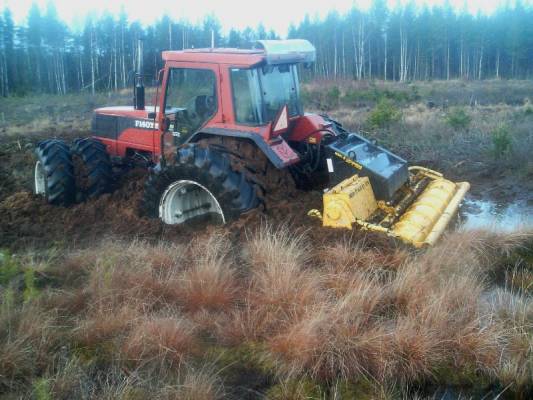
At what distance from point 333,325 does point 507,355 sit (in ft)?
4.25

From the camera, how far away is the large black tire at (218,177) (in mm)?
6062

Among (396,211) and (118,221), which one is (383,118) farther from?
(118,221)

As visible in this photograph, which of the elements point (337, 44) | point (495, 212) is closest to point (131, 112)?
point (495, 212)

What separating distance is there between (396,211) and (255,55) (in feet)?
8.08

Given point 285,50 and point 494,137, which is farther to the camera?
point 494,137

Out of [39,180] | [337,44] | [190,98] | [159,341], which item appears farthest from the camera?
[337,44]

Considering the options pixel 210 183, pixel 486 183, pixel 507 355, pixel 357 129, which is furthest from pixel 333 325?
pixel 357 129

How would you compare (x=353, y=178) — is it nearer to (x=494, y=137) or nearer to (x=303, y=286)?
(x=303, y=286)

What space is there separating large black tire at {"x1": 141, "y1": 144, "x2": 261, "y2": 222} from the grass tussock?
627 millimetres

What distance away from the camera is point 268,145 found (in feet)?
21.0

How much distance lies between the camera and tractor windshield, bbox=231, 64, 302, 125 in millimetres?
6523

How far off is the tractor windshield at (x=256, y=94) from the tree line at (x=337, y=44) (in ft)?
127

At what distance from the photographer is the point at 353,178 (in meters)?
6.42

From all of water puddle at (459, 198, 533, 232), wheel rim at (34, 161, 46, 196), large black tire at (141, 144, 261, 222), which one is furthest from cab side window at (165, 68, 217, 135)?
water puddle at (459, 198, 533, 232)
